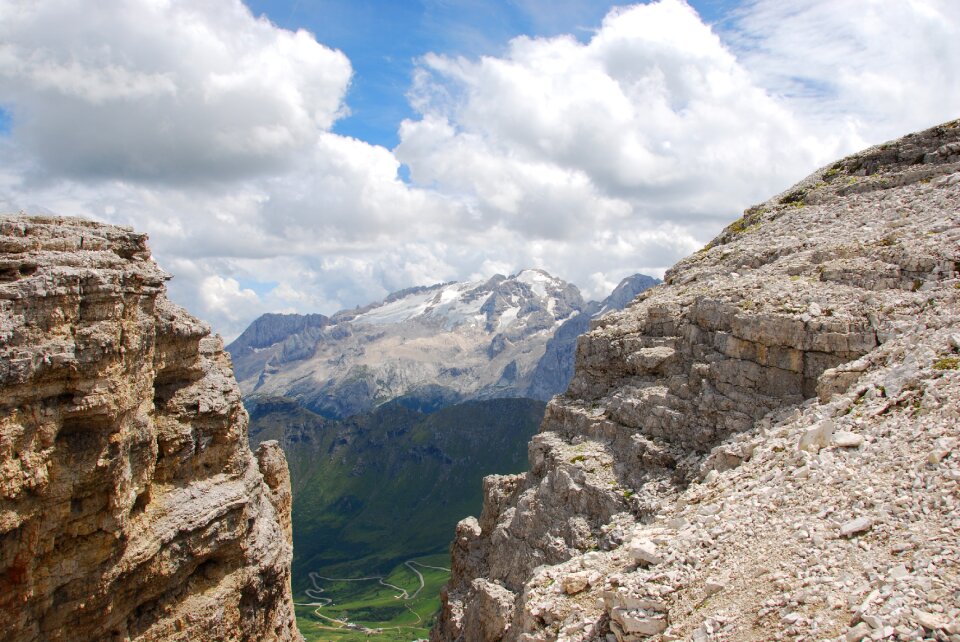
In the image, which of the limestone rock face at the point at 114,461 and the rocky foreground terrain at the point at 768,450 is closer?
the rocky foreground terrain at the point at 768,450

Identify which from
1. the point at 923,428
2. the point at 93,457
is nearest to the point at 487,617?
the point at 93,457

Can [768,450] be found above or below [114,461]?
above

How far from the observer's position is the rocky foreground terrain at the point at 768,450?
1872 cm

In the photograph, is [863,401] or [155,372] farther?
[155,372]

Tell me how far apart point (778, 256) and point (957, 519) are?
3151 cm

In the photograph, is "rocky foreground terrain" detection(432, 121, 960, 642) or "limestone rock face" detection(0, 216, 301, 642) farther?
"limestone rock face" detection(0, 216, 301, 642)

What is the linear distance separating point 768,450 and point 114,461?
3563cm

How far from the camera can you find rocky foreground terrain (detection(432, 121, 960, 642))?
61.4 ft

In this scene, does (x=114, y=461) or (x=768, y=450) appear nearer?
(x=768, y=450)

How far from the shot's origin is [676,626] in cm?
2042

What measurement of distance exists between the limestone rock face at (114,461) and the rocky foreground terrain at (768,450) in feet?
→ 64.9

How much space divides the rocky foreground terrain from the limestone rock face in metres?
19.8

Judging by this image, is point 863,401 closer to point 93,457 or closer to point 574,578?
point 574,578

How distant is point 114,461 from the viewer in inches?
1431
